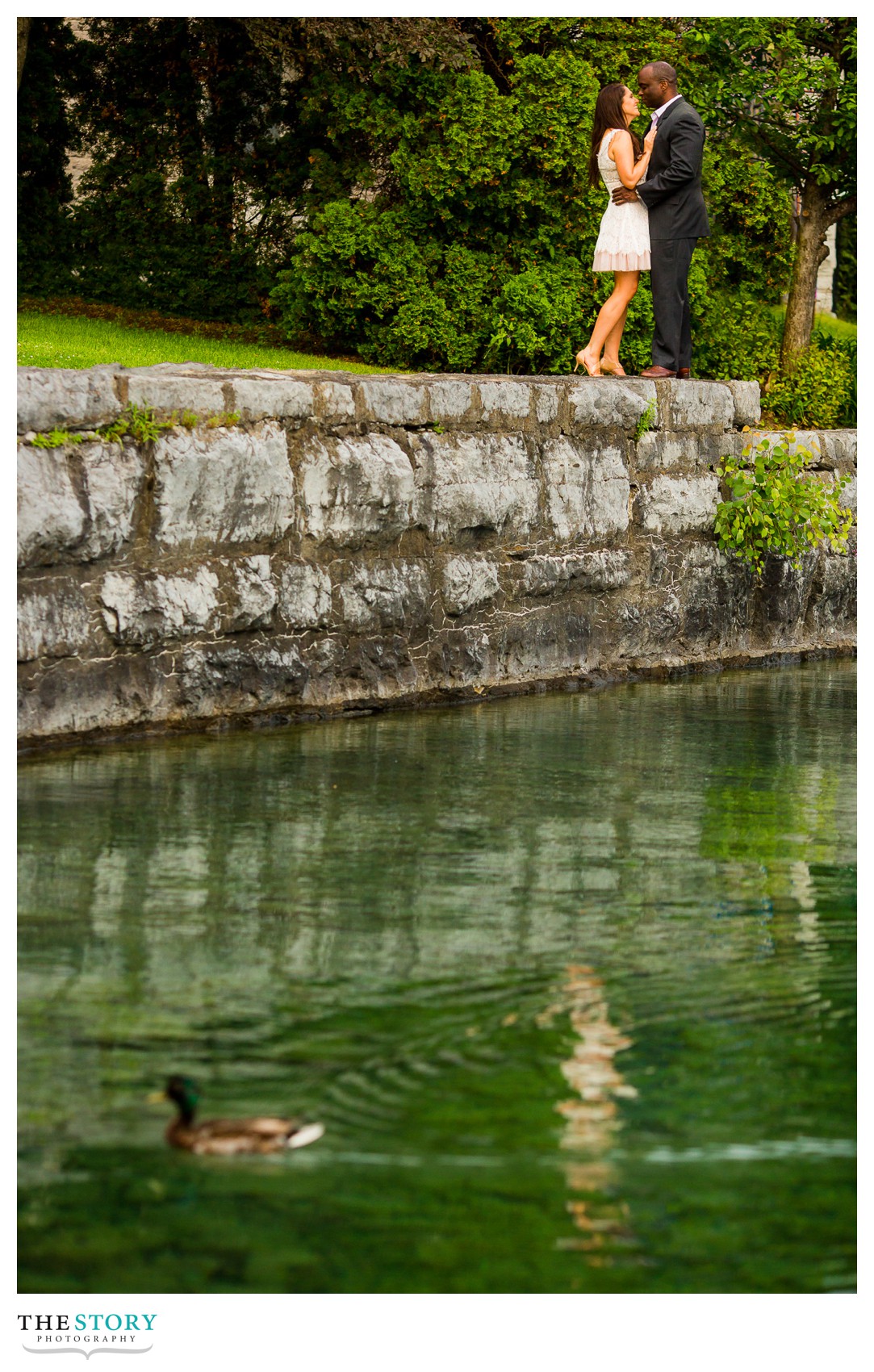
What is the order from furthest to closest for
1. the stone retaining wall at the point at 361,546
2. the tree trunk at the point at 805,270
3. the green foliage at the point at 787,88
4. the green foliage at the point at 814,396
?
the tree trunk at the point at 805,270 < the green foliage at the point at 814,396 < the green foliage at the point at 787,88 < the stone retaining wall at the point at 361,546

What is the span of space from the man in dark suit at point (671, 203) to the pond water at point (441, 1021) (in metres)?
4.21

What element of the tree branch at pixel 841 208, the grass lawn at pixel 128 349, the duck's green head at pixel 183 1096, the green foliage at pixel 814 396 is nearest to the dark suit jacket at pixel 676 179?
the grass lawn at pixel 128 349

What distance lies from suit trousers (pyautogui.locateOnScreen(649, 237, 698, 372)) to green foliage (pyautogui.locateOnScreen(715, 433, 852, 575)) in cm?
72

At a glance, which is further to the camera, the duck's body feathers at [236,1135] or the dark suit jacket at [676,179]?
the dark suit jacket at [676,179]

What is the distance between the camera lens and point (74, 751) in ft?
21.1

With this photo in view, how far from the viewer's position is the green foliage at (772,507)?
9617 millimetres

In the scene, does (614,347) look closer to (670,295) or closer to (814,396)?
(670,295)

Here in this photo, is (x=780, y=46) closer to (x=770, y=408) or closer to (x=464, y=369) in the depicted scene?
(x=770, y=408)

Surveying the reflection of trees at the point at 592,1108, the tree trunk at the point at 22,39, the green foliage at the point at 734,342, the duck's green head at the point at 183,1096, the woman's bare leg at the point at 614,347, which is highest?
the tree trunk at the point at 22,39

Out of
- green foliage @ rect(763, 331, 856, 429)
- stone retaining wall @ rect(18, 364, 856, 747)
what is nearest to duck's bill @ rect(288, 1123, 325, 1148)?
stone retaining wall @ rect(18, 364, 856, 747)

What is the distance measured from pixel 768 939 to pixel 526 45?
1007cm

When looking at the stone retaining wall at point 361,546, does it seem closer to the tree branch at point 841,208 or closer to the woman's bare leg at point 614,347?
the woman's bare leg at point 614,347

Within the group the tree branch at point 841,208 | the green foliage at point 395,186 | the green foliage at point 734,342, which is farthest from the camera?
the tree branch at point 841,208
